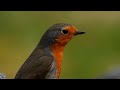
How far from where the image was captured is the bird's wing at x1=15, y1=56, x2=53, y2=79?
939cm

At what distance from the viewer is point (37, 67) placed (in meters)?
9.70

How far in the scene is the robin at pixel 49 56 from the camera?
31.2ft

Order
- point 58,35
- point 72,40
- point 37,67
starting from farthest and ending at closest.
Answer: point 72,40, point 58,35, point 37,67

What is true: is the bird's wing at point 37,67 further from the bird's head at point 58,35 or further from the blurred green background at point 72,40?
the blurred green background at point 72,40

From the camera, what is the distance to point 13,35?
17312mm

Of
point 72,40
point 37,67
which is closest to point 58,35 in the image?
point 37,67

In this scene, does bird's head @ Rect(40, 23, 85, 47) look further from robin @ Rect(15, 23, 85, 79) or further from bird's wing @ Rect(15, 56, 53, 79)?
bird's wing @ Rect(15, 56, 53, 79)

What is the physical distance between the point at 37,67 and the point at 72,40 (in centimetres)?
811

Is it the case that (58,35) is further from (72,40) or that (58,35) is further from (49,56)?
(72,40)

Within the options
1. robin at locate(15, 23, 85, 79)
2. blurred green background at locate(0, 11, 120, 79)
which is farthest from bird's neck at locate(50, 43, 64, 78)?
blurred green background at locate(0, 11, 120, 79)
